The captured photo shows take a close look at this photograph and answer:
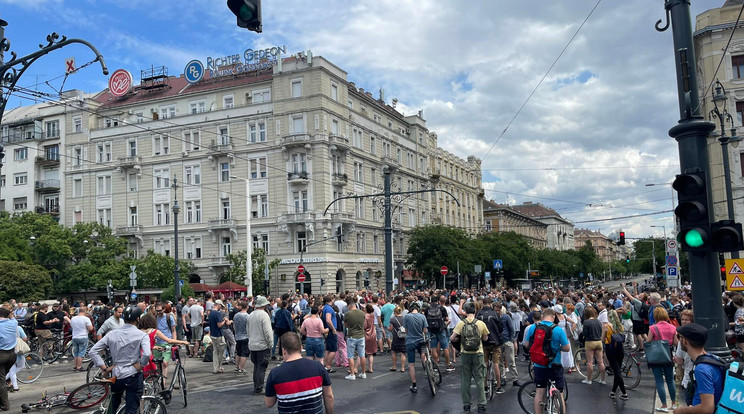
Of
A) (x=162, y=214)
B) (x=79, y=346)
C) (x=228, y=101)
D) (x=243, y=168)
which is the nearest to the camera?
(x=79, y=346)

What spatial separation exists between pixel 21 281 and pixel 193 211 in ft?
54.1

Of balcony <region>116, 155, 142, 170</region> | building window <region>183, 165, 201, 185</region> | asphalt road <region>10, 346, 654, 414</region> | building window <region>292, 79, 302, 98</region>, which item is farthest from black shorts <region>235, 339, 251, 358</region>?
balcony <region>116, 155, 142, 170</region>

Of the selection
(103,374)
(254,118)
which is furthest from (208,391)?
(254,118)

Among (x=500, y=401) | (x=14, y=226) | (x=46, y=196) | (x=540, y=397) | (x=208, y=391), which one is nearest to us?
(x=540, y=397)

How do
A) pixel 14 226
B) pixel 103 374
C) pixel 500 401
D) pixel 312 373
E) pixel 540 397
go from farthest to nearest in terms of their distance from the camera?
pixel 14 226 < pixel 500 401 < pixel 540 397 < pixel 103 374 < pixel 312 373

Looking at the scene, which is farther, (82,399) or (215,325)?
(215,325)

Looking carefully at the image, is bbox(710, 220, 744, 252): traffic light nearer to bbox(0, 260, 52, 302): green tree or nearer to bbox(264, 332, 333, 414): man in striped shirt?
bbox(264, 332, 333, 414): man in striped shirt

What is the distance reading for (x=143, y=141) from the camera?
59344mm

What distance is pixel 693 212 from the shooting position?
7281 mm

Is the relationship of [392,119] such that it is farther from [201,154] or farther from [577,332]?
[577,332]

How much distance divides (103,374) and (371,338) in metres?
8.62

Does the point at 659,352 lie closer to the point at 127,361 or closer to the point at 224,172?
the point at 127,361

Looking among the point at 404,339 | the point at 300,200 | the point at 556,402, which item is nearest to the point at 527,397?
the point at 556,402

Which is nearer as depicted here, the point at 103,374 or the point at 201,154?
the point at 103,374
